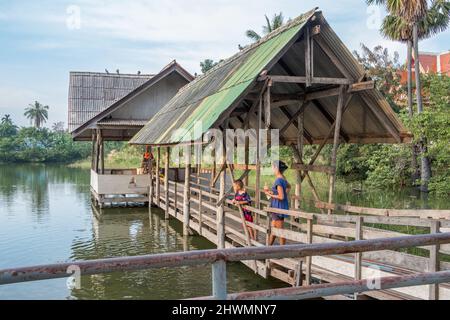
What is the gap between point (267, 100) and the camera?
782 cm

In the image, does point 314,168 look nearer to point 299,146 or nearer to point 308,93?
point 299,146

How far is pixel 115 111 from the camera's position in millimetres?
19766

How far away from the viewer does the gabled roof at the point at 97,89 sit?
20.8 meters

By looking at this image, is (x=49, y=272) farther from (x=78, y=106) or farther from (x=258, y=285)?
(x=78, y=106)

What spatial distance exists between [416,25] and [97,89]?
15.7m

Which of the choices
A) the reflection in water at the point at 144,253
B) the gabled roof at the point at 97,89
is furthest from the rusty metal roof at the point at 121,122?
the reflection in water at the point at 144,253

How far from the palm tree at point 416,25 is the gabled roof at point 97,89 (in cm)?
1010

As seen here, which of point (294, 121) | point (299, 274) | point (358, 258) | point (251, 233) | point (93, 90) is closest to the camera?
point (358, 258)

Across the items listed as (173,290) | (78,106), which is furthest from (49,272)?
(78,106)

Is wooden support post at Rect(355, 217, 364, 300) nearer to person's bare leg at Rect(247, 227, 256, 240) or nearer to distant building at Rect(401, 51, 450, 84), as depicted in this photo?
person's bare leg at Rect(247, 227, 256, 240)

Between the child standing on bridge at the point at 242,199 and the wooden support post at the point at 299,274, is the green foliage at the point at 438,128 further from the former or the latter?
the wooden support post at the point at 299,274

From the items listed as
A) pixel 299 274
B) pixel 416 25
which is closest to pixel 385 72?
pixel 416 25

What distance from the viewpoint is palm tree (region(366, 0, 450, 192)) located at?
20.6 m

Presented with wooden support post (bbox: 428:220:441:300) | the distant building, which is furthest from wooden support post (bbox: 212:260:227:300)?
the distant building
